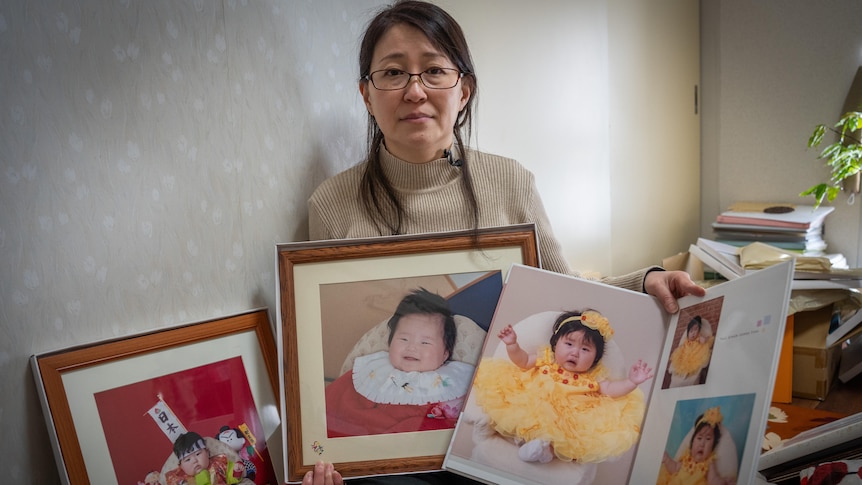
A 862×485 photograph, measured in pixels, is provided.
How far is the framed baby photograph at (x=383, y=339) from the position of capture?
41.4 inches

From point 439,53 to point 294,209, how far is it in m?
0.45

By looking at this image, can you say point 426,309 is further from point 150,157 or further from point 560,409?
point 150,157

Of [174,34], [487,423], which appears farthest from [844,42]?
[174,34]

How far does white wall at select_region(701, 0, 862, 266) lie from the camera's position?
2.36 m

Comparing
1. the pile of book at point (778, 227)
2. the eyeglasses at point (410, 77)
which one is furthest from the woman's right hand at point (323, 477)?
the pile of book at point (778, 227)

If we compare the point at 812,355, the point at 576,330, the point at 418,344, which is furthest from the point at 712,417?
the point at 812,355

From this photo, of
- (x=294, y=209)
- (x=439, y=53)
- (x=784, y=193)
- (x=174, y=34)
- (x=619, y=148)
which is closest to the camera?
(x=174, y=34)

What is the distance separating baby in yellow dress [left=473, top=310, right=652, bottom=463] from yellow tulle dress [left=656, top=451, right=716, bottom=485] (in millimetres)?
69

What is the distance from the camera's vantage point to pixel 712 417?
0.82 metres

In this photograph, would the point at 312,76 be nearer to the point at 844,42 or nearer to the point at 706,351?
the point at 706,351

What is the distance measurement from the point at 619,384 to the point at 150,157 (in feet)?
2.83

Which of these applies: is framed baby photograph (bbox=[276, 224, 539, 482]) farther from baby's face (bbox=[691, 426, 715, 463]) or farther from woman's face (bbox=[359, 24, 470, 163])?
baby's face (bbox=[691, 426, 715, 463])

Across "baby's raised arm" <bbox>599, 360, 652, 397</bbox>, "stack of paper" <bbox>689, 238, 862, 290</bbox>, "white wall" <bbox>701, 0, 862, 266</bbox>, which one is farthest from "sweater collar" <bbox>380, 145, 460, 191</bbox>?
"white wall" <bbox>701, 0, 862, 266</bbox>

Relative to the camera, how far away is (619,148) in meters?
2.31
